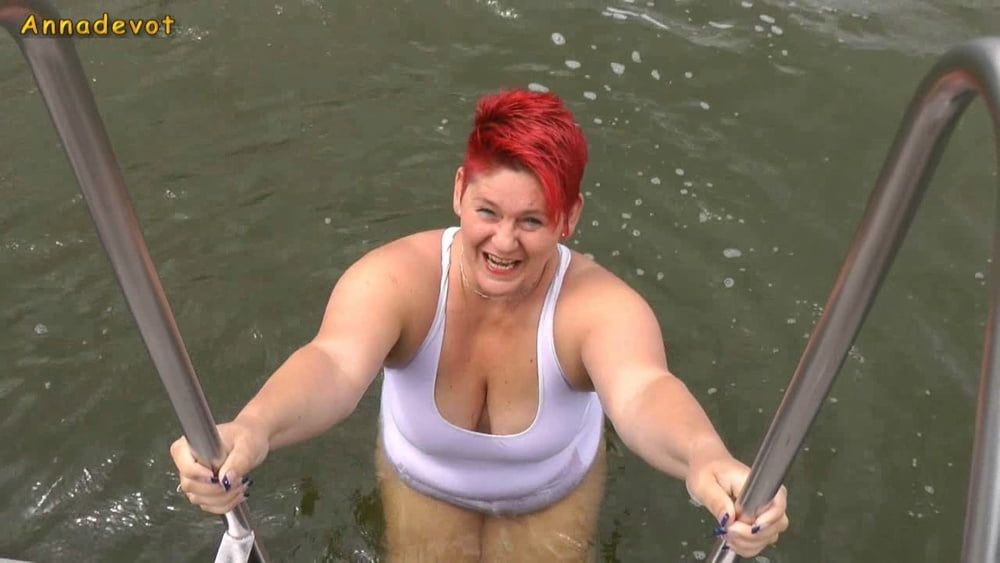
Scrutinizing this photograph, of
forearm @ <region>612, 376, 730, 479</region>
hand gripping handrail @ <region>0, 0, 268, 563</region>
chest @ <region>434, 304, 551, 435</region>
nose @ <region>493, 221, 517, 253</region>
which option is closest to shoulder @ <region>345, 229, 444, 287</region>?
chest @ <region>434, 304, 551, 435</region>

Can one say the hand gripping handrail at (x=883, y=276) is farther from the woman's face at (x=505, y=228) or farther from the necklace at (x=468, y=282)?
the necklace at (x=468, y=282)

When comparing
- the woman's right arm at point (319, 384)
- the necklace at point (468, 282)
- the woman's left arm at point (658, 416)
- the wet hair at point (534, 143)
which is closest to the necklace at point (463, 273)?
the necklace at point (468, 282)

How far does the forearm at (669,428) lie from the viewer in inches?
75.9

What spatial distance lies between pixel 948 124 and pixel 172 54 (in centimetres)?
410

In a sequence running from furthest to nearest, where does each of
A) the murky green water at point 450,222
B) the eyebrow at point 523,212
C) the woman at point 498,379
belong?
the murky green water at point 450,222 → the eyebrow at point 523,212 → the woman at point 498,379

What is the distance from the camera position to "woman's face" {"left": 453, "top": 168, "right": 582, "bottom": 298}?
6.98 feet

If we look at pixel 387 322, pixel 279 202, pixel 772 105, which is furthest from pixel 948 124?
pixel 772 105

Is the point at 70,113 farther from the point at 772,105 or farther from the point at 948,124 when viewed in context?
the point at 772,105

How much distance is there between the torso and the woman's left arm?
93 mm

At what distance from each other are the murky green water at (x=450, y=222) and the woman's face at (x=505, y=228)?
114 centimetres

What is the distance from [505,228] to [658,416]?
50 centimetres

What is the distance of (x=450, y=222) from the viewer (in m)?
4.09

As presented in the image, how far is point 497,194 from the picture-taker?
7.00 feet

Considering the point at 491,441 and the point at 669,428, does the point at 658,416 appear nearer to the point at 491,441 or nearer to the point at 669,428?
the point at 669,428
